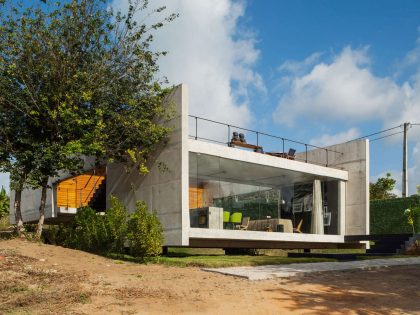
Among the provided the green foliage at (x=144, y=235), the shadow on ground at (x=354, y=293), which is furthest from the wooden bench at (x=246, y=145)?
the shadow on ground at (x=354, y=293)

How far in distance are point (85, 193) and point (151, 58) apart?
815cm

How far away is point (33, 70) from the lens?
16656mm

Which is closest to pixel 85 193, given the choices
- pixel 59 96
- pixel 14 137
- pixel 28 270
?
pixel 14 137

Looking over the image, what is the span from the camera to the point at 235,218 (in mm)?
18203

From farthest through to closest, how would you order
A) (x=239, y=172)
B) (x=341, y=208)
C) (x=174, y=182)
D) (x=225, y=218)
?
(x=341, y=208)
(x=239, y=172)
(x=225, y=218)
(x=174, y=182)

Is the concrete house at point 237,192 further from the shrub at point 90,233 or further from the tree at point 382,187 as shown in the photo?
the tree at point 382,187

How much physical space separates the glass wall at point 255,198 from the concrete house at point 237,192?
0.04 meters

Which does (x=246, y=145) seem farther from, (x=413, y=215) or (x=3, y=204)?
(x=3, y=204)

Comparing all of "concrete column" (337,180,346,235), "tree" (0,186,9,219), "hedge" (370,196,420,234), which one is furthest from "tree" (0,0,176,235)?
"tree" (0,186,9,219)

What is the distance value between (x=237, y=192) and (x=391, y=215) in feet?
38.3

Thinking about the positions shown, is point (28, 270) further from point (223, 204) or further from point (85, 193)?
point (85, 193)

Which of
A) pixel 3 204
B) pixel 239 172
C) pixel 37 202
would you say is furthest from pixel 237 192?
pixel 3 204

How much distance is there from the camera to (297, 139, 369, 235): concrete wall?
23.1 meters

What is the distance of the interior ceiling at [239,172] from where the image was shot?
Answer: 1739 cm
